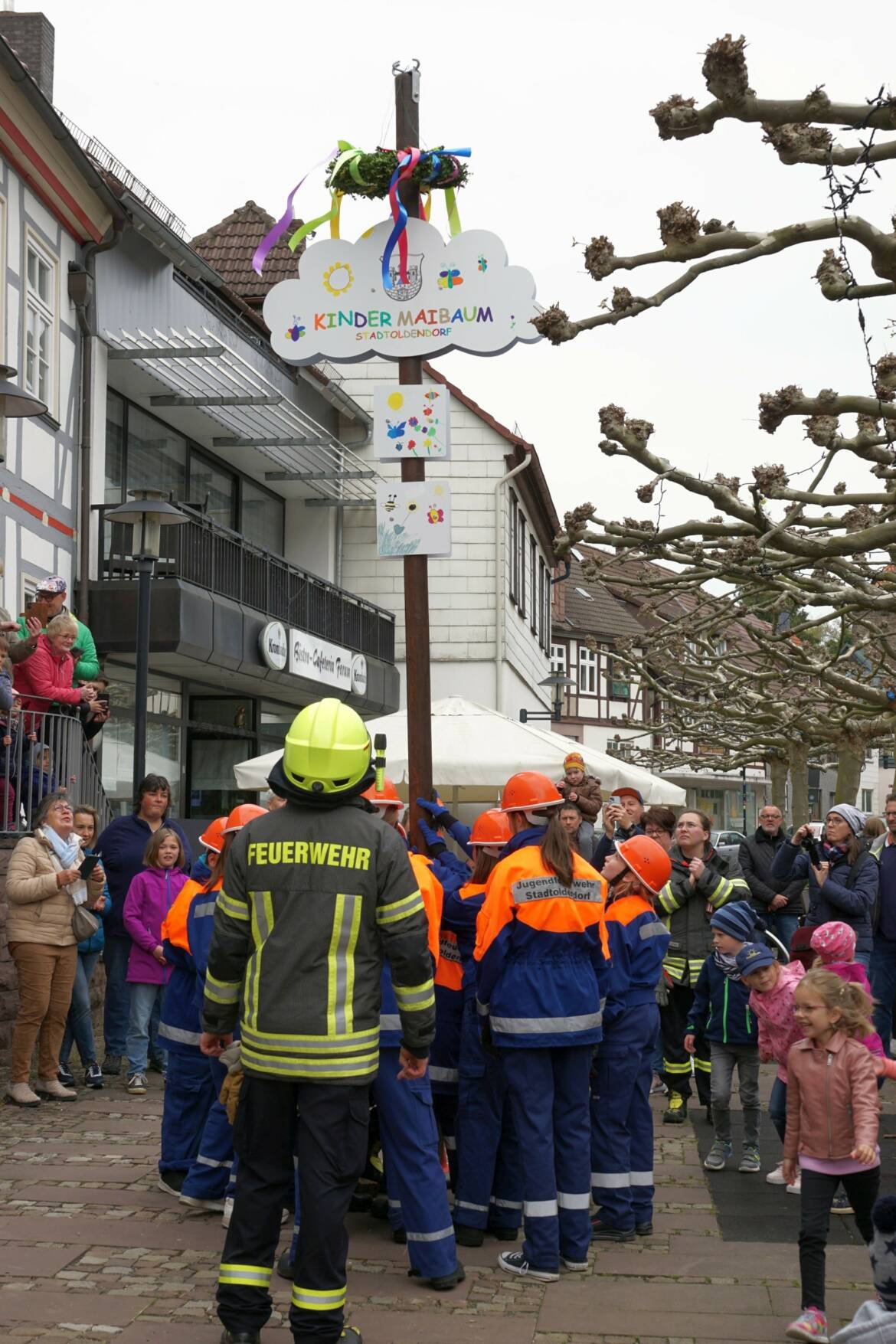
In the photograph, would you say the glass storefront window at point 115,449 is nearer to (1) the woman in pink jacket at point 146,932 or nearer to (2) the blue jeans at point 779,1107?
(1) the woman in pink jacket at point 146,932

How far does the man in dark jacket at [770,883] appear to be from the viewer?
42.5 feet

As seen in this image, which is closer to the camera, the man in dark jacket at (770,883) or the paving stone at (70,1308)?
the paving stone at (70,1308)

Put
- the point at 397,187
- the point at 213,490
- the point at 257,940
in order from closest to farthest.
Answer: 1. the point at 257,940
2. the point at 397,187
3. the point at 213,490

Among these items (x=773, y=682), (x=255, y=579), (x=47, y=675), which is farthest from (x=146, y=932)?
(x=773, y=682)

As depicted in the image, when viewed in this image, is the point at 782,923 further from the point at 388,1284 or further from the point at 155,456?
the point at 155,456

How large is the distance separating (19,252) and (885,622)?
1519cm

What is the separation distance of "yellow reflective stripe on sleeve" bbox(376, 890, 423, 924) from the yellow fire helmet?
14.8 inches

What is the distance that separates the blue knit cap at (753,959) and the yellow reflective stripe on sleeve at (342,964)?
261 centimetres

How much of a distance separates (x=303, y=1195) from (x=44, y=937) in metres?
5.83

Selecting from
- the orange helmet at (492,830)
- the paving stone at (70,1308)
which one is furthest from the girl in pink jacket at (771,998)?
the paving stone at (70,1308)

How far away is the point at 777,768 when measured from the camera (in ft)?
167

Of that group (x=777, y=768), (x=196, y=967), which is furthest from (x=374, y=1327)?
(x=777, y=768)

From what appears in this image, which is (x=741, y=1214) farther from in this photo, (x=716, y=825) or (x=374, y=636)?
(x=716, y=825)

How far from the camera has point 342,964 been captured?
545 centimetres
